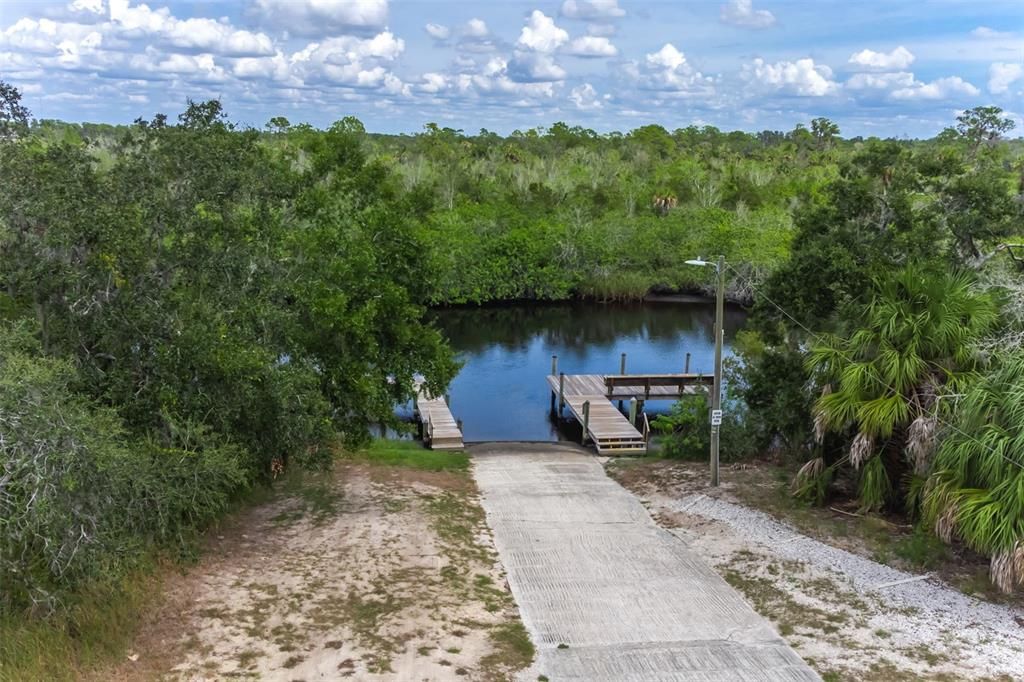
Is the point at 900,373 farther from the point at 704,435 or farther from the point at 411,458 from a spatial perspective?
the point at 411,458

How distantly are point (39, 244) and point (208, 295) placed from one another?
2432 millimetres

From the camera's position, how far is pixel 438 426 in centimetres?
2320

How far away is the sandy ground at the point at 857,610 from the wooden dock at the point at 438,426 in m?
8.87

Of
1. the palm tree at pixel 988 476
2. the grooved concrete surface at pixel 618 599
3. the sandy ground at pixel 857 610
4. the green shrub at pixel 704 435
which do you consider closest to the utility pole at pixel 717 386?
the grooved concrete surface at pixel 618 599

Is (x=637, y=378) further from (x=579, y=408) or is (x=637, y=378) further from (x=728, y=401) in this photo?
(x=728, y=401)

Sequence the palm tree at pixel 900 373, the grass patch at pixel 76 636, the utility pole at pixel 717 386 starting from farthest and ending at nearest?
the utility pole at pixel 717 386 → the palm tree at pixel 900 373 → the grass patch at pixel 76 636

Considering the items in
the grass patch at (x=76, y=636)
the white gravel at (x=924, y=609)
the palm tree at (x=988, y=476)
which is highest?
the palm tree at (x=988, y=476)

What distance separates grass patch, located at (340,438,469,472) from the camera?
63.1 ft

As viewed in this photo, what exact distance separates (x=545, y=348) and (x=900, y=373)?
2601 centimetres

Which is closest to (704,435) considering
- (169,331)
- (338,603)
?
(338,603)

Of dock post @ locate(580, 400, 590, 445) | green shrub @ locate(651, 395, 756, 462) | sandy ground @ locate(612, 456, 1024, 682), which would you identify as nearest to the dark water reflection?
dock post @ locate(580, 400, 590, 445)

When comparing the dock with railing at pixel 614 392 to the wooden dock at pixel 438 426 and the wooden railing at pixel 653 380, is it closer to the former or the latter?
the wooden railing at pixel 653 380

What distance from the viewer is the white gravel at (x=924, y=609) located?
32.1ft

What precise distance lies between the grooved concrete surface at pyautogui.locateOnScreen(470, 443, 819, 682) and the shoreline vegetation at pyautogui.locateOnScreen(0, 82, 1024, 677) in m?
3.11
